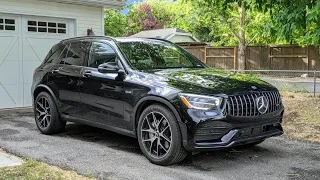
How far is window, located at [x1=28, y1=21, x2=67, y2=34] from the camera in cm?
1023

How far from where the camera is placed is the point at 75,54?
6.74 metres

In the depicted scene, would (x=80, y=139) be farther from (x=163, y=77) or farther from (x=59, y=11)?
(x=59, y=11)

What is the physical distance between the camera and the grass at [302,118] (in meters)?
6.99

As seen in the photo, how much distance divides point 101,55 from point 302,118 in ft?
15.2

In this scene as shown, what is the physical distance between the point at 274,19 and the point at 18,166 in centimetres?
538

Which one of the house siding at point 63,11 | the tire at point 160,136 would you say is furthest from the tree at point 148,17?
the tire at point 160,136

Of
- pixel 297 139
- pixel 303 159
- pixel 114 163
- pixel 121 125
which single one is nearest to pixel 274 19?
pixel 297 139

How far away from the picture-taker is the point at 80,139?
6695 millimetres

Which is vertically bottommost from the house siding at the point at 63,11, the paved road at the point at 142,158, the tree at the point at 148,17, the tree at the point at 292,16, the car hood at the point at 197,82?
the paved road at the point at 142,158

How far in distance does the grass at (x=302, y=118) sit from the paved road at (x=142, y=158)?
50cm

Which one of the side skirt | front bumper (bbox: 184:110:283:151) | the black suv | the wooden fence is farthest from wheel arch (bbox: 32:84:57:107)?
the wooden fence

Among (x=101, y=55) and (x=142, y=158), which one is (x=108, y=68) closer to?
(x=101, y=55)

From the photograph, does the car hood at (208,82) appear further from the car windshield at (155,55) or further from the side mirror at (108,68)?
the side mirror at (108,68)

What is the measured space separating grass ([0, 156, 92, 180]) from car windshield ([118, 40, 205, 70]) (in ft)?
6.15
